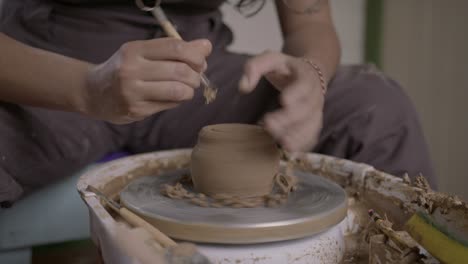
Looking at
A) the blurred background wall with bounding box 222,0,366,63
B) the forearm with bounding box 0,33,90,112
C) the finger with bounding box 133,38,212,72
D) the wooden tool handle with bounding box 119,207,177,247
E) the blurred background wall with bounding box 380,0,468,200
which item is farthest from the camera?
the blurred background wall with bounding box 222,0,366,63

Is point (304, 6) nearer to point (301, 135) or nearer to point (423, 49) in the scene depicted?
point (301, 135)

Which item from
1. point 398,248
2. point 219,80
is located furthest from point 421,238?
point 219,80

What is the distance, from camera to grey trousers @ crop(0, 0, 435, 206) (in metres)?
1.26

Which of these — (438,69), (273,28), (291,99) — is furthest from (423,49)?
(291,99)

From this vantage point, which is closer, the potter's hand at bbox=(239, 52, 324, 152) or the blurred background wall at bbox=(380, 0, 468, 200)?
the potter's hand at bbox=(239, 52, 324, 152)

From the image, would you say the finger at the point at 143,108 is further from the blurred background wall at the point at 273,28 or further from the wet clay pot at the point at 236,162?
the blurred background wall at the point at 273,28

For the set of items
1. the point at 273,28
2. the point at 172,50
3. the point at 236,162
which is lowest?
the point at 273,28

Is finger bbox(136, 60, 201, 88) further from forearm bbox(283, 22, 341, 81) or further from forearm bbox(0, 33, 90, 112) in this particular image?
forearm bbox(283, 22, 341, 81)

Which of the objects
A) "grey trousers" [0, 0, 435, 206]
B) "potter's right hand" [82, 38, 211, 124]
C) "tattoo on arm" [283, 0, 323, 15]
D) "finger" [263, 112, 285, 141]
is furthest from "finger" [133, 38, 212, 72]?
"tattoo on arm" [283, 0, 323, 15]

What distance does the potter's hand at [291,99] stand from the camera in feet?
2.91

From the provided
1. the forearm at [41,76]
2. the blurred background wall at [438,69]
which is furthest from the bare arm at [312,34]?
the blurred background wall at [438,69]

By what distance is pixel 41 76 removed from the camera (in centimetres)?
101

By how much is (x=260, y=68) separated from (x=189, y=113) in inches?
19.3

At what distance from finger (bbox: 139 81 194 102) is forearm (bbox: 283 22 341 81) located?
475 mm
